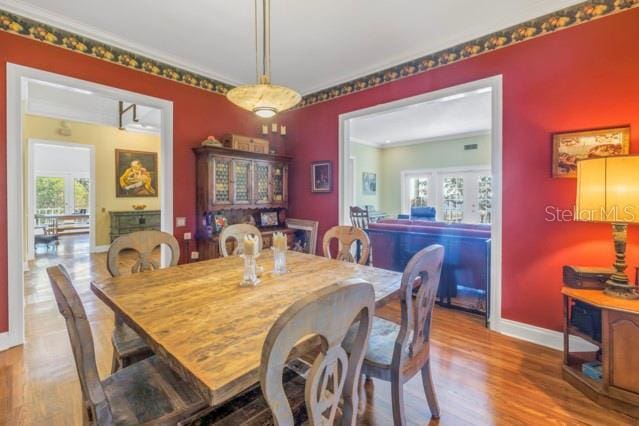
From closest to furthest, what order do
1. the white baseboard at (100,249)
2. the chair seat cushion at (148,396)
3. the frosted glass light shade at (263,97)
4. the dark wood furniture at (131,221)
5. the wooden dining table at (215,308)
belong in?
the wooden dining table at (215,308), the chair seat cushion at (148,396), the frosted glass light shade at (263,97), the white baseboard at (100,249), the dark wood furniture at (131,221)

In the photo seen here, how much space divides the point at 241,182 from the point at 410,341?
122 inches

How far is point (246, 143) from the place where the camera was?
4062 millimetres

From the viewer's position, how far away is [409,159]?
8.87 meters

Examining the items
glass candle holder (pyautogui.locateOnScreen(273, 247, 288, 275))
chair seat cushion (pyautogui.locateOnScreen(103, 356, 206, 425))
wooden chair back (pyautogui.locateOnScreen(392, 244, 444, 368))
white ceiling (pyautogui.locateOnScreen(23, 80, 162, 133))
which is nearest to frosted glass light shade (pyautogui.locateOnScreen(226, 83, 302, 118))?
glass candle holder (pyautogui.locateOnScreen(273, 247, 288, 275))

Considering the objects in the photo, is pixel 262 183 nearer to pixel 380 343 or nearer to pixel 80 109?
pixel 380 343

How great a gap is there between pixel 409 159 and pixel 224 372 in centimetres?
880

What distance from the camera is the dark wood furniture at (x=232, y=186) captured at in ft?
12.1

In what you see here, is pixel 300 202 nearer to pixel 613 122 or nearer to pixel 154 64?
pixel 154 64

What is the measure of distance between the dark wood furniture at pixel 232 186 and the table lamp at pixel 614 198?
3.23m

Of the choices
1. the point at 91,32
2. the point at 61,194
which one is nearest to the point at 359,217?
the point at 91,32

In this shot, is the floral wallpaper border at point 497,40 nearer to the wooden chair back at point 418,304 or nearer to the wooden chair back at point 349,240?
the wooden chair back at point 349,240

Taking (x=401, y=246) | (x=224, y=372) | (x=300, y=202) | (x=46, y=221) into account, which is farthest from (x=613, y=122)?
(x=46, y=221)

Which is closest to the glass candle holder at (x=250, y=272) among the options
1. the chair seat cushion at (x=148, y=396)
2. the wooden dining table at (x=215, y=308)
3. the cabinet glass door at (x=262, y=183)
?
the wooden dining table at (x=215, y=308)

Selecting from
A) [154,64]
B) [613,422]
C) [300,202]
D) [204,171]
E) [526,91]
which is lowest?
[613,422]
